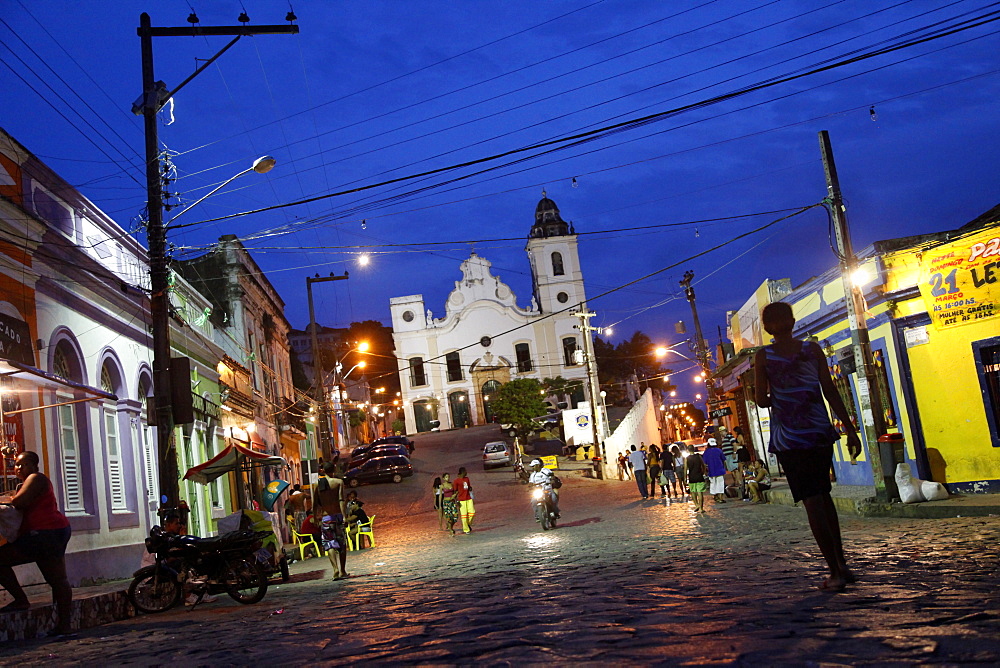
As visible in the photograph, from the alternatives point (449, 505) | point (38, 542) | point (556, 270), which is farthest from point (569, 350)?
point (38, 542)

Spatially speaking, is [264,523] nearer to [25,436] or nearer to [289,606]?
[25,436]

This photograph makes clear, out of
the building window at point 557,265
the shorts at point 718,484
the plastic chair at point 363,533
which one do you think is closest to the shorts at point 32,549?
the plastic chair at point 363,533

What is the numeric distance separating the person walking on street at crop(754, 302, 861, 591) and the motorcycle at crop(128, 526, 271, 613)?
673cm

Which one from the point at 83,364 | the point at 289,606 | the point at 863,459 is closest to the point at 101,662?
the point at 289,606

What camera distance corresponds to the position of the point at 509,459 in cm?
4669

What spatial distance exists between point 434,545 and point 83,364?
6957 millimetres

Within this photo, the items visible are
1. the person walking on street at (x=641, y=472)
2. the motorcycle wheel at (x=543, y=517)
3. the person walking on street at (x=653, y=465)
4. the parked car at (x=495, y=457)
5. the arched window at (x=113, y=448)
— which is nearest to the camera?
the arched window at (x=113, y=448)

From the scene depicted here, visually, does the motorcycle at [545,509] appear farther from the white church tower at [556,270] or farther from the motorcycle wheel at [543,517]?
the white church tower at [556,270]

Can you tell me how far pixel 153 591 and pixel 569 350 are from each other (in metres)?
68.5

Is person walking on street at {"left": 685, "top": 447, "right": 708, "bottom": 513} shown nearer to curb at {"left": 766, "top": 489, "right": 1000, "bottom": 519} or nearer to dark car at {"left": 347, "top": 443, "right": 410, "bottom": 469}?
curb at {"left": 766, "top": 489, "right": 1000, "bottom": 519}

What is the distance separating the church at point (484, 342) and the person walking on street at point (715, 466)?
2152 inches

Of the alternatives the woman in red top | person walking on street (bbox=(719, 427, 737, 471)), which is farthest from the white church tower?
the woman in red top

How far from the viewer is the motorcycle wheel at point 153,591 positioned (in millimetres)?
10594

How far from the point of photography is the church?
76.9m
